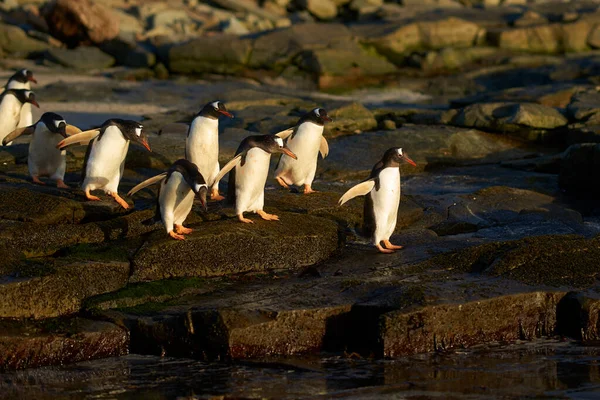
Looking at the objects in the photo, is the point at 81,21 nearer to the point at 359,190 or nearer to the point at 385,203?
the point at 359,190

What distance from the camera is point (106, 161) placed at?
10984 millimetres

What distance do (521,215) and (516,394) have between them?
504 centimetres

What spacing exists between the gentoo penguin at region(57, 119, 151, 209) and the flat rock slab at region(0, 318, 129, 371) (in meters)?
2.85

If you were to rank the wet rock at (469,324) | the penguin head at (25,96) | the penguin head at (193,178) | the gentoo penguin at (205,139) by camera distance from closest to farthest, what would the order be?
the wet rock at (469,324)
the penguin head at (193,178)
the gentoo penguin at (205,139)
the penguin head at (25,96)

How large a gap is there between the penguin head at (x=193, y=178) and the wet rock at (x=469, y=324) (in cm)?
240

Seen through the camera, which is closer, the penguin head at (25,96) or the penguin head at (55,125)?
the penguin head at (55,125)

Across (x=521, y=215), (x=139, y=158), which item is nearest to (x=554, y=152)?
(x=521, y=215)

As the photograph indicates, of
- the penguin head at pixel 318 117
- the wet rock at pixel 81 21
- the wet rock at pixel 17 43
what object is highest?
the wet rock at pixel 81 21

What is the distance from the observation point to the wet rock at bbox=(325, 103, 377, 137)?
55.7 feet

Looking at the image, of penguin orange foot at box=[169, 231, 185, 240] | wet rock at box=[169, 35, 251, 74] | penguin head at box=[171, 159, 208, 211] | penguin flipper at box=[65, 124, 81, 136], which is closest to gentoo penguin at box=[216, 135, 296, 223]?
penguin head at box=[171, 159, 208, 211]

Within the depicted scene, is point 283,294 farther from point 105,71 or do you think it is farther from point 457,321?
point 105,71

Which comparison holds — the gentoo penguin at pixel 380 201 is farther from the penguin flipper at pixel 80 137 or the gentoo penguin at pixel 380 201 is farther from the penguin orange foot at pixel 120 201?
the penguin flipper at pixel 80 137

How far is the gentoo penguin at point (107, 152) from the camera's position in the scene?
10961 mm

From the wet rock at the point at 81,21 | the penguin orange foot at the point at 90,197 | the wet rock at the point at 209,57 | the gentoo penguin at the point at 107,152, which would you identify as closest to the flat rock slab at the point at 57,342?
the penguin orange foot at the point at 90,197
